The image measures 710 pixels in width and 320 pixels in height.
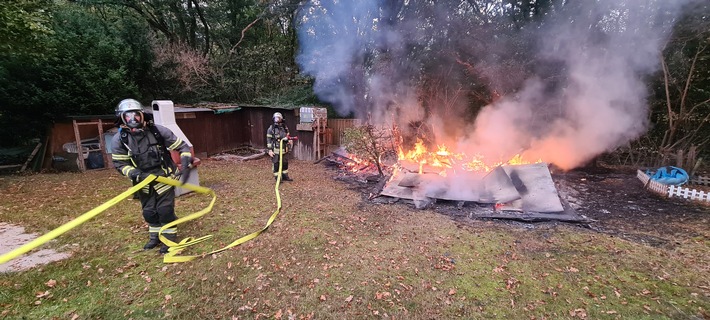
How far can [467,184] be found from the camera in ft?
27.5

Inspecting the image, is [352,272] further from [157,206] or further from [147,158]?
[147,158]

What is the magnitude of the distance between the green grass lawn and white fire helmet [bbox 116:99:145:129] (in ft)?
6.72

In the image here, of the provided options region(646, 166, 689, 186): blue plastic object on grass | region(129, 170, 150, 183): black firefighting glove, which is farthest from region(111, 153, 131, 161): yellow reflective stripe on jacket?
region(646, 166, 689, 186): blue plastic object on grass

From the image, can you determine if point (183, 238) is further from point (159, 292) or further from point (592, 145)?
point (592, 145)

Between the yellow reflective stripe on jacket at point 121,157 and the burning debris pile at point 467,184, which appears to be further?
the burning debris pile at point 467,184

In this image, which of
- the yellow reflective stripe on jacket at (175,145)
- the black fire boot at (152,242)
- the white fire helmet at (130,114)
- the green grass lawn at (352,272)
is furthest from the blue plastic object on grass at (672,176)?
the white fire helmet at (130,114)

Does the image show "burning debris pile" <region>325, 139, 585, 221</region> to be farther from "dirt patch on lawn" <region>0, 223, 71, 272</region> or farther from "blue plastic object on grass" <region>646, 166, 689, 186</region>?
"dirt patch on lawn" <region>0, 223, 71, 272</region>

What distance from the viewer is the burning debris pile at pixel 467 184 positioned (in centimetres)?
685

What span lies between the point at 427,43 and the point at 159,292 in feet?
42.6

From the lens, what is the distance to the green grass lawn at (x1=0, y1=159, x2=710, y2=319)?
3.58 meters

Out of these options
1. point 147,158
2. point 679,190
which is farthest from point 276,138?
point 679,190

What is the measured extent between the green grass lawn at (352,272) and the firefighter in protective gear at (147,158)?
1.94ft

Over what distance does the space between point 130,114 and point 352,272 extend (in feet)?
13.6

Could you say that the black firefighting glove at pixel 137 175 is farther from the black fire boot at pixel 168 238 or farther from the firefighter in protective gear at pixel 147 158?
the black fire boot at pixel 168 238
